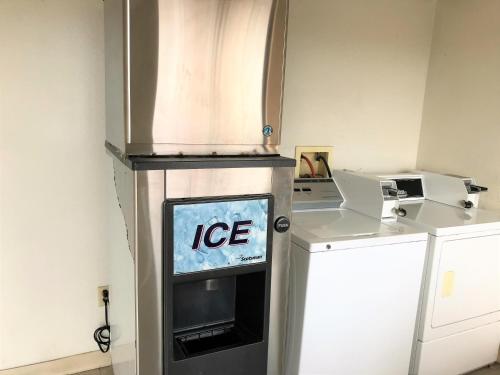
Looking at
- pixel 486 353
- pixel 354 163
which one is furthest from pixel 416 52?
pixel 486 353

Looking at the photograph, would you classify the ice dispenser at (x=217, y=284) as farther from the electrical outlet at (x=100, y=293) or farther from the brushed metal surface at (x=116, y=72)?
the electrical outlet at (x=100, y=293)

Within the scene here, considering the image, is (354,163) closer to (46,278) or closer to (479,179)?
(479,179)

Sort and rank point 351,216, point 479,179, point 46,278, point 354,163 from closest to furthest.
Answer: point 46,278 → point 351,216 → point 479,179 → point 354,163

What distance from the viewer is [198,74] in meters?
1.24

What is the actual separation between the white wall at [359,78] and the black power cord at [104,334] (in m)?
1.18

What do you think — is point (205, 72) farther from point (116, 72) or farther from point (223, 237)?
point (223, 237)

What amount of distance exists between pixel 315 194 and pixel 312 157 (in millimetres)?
297

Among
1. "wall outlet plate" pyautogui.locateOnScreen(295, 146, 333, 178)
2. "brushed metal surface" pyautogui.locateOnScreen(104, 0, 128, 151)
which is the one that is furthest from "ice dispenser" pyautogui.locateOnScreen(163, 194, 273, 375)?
"wall outlet plate" pyautogui.locateOnScreen(295, 146, 333, 178)

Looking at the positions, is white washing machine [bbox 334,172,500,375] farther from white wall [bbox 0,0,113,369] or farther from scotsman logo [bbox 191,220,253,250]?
white wall [bbox 0,0,113,369]

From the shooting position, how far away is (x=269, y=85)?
1.36m

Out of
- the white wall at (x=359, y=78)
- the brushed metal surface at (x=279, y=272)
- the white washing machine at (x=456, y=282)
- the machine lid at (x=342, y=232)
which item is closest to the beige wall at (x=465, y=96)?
the white wall at (x=359, y=78)

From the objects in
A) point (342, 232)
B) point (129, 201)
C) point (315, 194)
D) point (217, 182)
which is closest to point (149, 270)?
point (129, 201)

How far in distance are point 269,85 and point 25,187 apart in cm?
115

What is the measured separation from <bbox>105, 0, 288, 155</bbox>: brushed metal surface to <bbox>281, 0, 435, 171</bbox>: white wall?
2.87 ft
